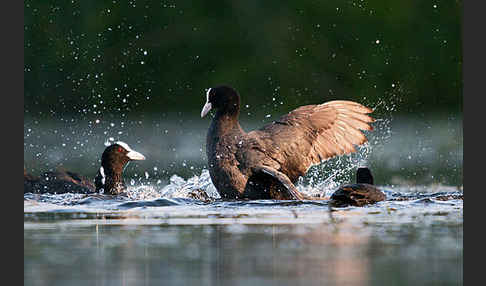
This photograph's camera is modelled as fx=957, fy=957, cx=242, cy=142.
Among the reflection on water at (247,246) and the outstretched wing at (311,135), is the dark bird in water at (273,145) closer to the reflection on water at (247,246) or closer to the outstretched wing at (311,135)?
the outstretched wing at (311,135)

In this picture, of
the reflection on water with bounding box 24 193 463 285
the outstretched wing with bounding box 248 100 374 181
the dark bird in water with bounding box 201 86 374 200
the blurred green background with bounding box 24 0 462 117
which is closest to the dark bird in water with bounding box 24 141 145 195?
→ the dark bird in water with bounding box 201 86 374 200

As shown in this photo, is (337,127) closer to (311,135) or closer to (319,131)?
(319,131)

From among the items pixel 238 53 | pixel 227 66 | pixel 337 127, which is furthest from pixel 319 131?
pixel 238 53

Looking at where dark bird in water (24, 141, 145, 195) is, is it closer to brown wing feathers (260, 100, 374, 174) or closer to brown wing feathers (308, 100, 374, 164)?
brown wing feathers (260, 100, 374, 174)

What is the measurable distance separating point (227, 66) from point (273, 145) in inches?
330

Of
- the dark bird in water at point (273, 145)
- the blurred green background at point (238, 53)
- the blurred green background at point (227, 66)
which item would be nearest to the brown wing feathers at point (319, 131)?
the dark bird in water at point (273, 145)

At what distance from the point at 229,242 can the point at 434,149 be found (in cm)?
812

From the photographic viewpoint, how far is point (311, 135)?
326 inches

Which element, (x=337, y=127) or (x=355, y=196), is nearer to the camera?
(x=355, y=196)

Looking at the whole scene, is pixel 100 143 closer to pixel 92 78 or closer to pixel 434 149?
pixel 92 78

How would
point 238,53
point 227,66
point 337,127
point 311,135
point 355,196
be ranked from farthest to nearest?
point 238,53 → point 227,66 → point 337,127 → point 311,135 → point 355,196

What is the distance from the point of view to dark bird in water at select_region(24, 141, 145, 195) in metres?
8.48

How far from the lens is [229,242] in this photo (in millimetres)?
5039

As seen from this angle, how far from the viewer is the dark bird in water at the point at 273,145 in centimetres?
768
